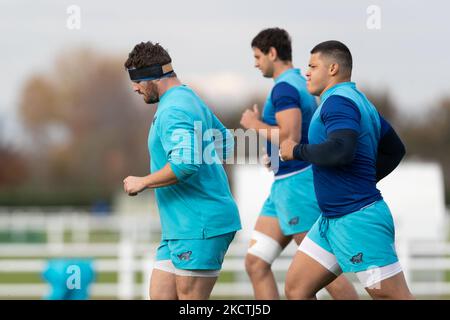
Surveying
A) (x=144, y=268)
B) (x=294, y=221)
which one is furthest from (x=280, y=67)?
(x=144, y=268)

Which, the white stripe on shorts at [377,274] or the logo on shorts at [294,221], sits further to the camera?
the logo on shorts at [294,221]

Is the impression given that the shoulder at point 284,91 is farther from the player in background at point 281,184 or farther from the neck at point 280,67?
the neck at point 280,67

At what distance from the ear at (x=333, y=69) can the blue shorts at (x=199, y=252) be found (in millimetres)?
1310

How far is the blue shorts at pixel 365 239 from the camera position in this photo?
6.36m

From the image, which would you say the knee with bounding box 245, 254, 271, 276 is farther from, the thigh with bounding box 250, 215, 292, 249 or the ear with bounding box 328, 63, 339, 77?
the ear with bounding box 328, 63, 339, 77

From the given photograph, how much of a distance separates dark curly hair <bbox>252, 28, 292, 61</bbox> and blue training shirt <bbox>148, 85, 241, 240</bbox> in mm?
1748

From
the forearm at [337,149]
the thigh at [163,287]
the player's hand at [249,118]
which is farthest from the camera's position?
the player's hand at [249,118]

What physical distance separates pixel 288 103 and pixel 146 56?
5.55ft

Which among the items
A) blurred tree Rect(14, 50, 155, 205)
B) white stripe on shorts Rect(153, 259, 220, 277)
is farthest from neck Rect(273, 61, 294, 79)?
blurred tree Rect(14, 50, 155, 205)

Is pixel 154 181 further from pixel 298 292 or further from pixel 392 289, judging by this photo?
pixel 392 289

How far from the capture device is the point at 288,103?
7.94 meters

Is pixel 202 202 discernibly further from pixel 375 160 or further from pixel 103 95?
pixel 103 95

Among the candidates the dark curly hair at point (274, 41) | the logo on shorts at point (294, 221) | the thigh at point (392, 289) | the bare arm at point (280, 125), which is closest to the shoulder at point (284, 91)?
the bare arm at point (280, 125)

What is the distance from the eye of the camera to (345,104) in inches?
245
